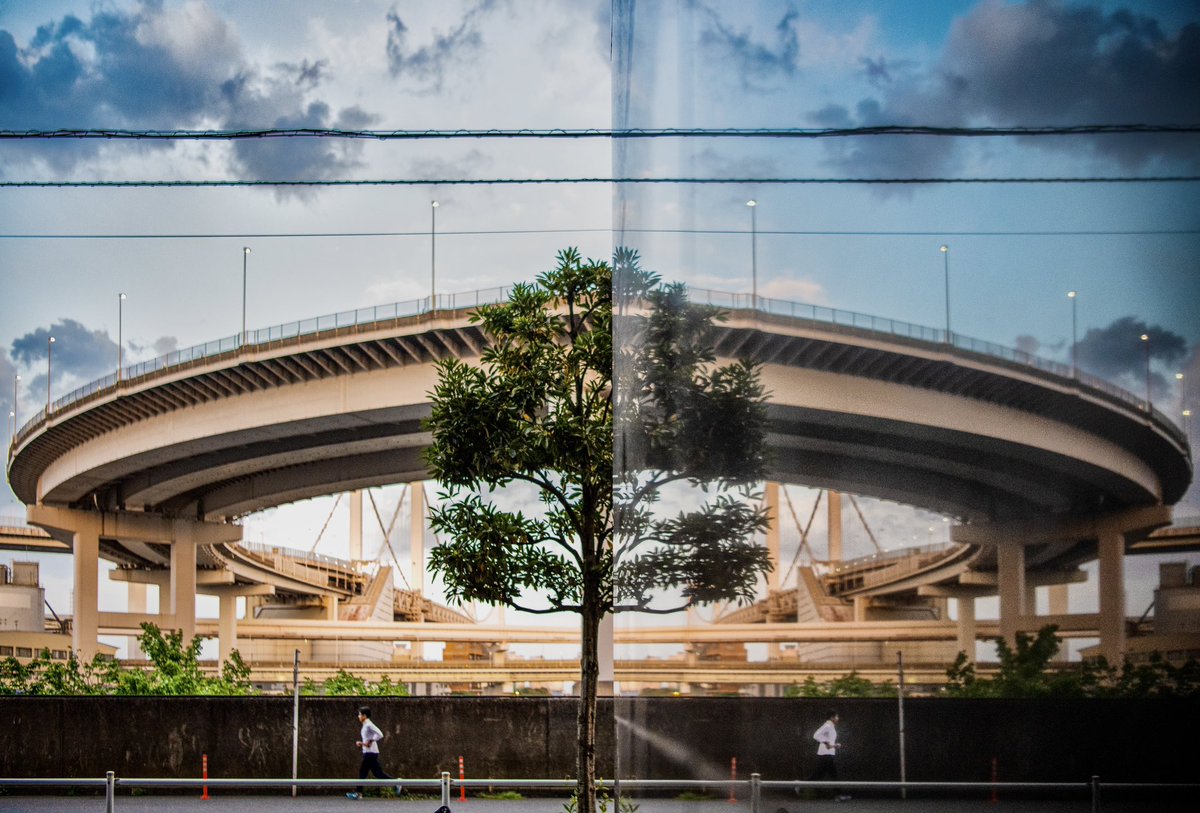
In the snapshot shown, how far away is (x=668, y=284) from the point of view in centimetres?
125

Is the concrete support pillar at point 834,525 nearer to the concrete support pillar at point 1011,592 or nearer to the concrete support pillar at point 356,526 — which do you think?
the concrete support pillar at point 1011,592

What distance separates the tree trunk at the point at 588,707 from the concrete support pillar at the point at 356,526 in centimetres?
7252

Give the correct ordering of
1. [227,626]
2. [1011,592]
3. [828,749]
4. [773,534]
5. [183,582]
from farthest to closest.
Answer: [227,626]
[183,582]
[773,534]
[828,749]
[1011,592]

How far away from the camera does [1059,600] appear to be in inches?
28.5

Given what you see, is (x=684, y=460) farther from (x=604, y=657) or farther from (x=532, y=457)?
(x=604, y=657)

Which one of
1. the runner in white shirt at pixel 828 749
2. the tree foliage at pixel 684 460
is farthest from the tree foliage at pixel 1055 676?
the tree foliage at pixel 684 460

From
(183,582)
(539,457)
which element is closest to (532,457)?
(539,457)

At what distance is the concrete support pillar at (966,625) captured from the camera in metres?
0.77

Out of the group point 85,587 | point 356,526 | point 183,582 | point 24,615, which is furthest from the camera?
point 356,526

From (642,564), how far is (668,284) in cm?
32

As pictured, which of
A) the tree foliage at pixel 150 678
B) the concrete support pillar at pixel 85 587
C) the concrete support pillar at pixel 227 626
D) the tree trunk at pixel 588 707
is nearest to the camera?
the tree trunk at pixel 588 707

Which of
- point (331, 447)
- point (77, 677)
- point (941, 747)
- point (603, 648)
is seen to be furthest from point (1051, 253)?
point (331, 447)

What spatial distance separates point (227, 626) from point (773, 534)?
70765 millimetres

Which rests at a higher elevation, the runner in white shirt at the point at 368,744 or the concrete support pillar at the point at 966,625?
the concrete support pillar at the point at 966,625
